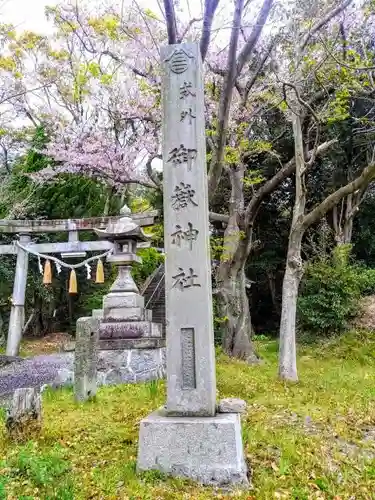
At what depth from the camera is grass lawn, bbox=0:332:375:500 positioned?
143 inches

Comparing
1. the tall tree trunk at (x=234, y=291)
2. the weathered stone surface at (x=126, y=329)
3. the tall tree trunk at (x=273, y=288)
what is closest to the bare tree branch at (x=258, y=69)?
the tall tree trunk at (x=234, y=291)

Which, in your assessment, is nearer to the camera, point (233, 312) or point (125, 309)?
point (125, 309)

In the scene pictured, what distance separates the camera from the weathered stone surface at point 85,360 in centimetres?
672

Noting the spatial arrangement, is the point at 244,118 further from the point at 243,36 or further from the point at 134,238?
the point at 134,238

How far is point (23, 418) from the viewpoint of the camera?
4.74 meters

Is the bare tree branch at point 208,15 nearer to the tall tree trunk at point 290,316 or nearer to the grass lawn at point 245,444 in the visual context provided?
the tall tree trunk at point 290,316

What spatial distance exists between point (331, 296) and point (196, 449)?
11.0 meters

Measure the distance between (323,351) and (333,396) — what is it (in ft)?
19.7

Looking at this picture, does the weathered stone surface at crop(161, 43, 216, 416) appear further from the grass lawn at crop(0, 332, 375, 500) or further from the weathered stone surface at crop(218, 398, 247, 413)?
the grass lawn at crop(0, 332, 375, 500)

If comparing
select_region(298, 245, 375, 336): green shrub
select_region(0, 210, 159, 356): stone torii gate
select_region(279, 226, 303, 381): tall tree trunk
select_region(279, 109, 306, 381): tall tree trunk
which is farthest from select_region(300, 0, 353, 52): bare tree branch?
select_region(298, 245, 375, 336): green shrub

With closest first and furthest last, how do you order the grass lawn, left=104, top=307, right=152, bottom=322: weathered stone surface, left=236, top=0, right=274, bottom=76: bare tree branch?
the grass lawn, left=236, top=0, right=274, bottom=76: bare tree branch, left=104, top=307, right=152, bottom=322: weathered stone surface

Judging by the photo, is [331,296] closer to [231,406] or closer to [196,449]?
[231,406]

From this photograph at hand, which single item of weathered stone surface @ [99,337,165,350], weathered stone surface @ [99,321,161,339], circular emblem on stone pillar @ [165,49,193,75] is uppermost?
circular emblem on stone pillar @ [165,49,193,75]

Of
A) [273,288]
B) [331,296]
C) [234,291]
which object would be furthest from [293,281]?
[273,288]
